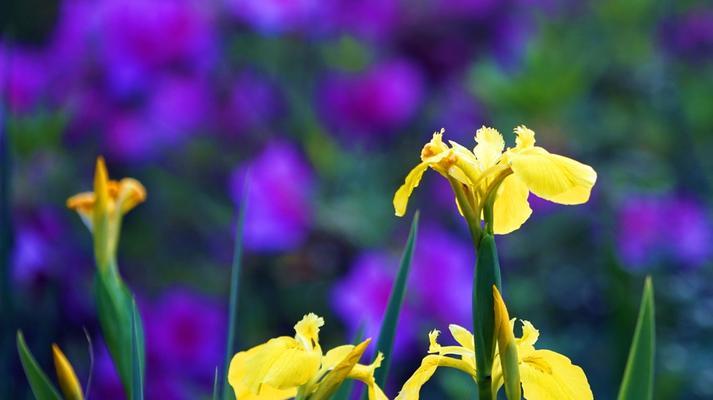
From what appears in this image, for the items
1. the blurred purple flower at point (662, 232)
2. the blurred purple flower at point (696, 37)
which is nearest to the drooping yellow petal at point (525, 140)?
the blurred purple flower at point (662, 232)

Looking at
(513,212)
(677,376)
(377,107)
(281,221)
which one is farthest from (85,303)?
(513,212)

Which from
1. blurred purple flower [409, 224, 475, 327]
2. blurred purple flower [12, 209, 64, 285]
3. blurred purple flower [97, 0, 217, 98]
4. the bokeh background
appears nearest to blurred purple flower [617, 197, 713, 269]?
the bokeh background

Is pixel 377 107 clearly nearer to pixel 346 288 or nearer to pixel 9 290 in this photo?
pixel 346 288

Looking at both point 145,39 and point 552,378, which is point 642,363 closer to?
point 552,378

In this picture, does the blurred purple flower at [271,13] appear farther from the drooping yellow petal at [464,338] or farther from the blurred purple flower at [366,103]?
the drooping yellow petal at [464,338]

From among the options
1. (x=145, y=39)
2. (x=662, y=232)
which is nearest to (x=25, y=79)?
(x=145, y=39)

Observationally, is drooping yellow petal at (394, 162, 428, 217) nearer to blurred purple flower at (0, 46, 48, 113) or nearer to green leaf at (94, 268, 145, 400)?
green leaf at (94, 268, 145, 400)
